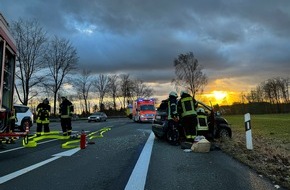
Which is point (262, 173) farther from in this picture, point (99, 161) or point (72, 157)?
point (72, 157)

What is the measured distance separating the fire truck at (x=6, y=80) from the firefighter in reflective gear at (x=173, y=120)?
4798mm

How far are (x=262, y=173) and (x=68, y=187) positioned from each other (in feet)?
11.8

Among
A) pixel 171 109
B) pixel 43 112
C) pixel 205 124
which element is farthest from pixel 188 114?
pixel 43 112

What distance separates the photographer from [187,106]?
1130 cm

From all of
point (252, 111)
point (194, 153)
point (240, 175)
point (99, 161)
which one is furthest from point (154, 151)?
point (252, 111)

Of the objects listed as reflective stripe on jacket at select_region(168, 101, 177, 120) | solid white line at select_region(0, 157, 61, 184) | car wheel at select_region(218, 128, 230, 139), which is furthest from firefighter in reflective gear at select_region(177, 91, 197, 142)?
solid white line at select_region(0, 157, 61, 184)

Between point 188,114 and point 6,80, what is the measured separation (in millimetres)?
5473

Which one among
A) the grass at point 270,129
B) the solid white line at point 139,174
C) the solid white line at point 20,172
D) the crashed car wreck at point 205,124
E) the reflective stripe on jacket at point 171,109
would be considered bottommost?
the solid white line at point 139,174

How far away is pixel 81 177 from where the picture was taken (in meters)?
6.38

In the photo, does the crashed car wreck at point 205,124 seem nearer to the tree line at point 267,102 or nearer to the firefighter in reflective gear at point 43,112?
the firefighter in reflective gear at point 43,112

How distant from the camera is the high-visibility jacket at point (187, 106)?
1120 cm

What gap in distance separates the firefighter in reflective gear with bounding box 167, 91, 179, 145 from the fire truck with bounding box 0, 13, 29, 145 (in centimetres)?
480

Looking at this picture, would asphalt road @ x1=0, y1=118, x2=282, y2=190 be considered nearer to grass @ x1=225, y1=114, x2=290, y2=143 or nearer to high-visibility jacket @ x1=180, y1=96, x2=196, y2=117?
high-visibility jacket @ x1=180, y1=96, x2=196, y2=117

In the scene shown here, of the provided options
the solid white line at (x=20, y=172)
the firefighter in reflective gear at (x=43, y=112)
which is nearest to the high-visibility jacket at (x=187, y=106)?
the solid white line at (x=20, y=172)
